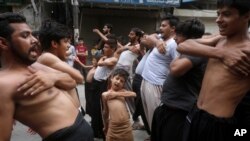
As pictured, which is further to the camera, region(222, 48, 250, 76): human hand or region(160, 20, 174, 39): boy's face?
region(160, 20, 174, 39): boy's face

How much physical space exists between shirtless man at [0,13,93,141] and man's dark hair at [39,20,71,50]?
1073mm

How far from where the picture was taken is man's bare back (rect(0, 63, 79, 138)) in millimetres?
2438

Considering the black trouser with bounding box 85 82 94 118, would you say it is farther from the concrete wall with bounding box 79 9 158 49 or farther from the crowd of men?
the concrete wall with bounding box 79 9 158 49

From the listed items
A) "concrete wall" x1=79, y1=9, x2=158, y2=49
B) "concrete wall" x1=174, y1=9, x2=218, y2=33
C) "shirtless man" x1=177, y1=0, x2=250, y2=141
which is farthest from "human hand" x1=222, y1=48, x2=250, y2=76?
"concrete wall" x1=174, y1=9, x2=218, y2=33

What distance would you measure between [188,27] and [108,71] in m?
1.98

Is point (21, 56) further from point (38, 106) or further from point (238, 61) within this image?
point (238, 61)

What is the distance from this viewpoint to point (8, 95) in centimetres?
240

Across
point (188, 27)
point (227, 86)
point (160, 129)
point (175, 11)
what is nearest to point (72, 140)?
point (227, 86)

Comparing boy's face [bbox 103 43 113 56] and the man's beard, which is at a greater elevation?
the man's beard

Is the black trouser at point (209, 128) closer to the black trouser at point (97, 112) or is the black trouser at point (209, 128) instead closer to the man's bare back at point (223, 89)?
the man's bare back at point (223, 89)

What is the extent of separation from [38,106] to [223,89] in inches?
47.5

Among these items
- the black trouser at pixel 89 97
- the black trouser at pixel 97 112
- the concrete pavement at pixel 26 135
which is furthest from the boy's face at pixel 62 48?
the concrete pavement at pixel 26 135

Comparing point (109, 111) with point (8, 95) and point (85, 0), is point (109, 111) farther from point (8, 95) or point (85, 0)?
point (85, 0)

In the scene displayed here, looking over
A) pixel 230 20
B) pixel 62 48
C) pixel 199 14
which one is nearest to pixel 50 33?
pixel 62 48
